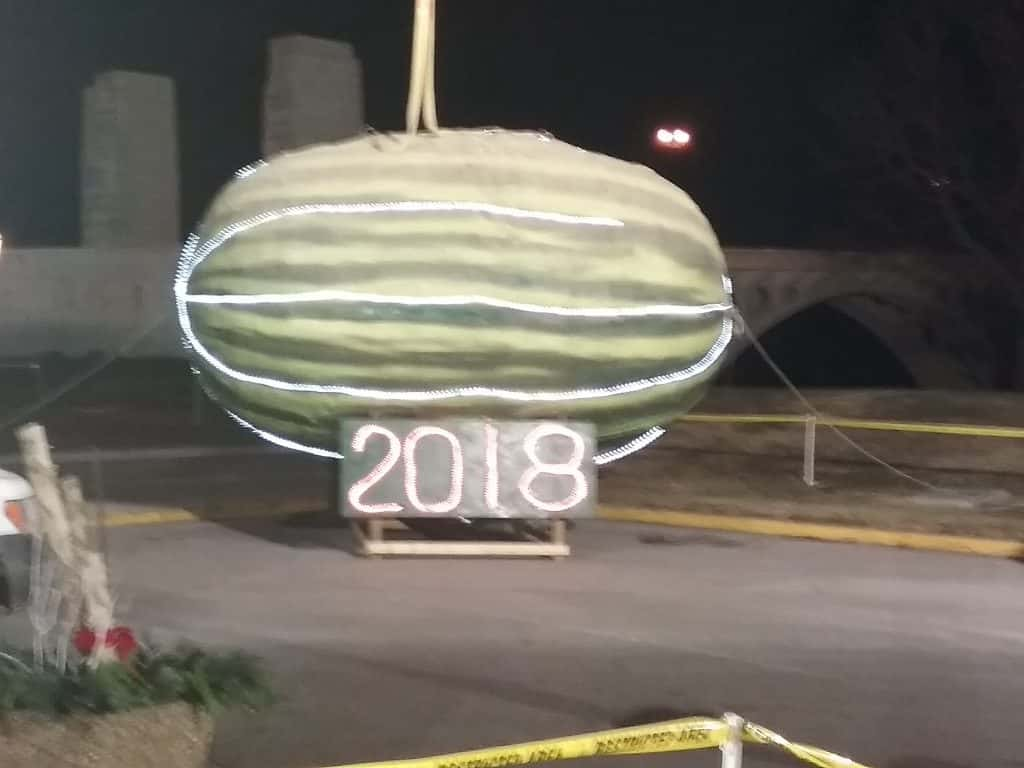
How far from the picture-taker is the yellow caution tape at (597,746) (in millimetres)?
3521

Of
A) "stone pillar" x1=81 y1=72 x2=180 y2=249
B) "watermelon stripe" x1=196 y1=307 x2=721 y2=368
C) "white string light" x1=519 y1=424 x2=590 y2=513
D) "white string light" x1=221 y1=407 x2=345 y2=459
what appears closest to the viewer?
"watermelon stripe" x1=196 y1=307 x2=721 y2=368

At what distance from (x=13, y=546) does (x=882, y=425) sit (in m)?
6.48

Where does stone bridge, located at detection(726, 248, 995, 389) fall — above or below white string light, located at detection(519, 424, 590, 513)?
above

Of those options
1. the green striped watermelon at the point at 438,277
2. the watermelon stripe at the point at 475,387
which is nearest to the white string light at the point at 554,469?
the watermelon stripe at the point at 475,387

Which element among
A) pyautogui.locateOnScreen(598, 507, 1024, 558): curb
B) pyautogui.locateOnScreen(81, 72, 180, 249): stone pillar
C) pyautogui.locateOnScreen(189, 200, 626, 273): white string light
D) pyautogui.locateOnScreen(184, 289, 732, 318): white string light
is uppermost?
pyautogui.locateOnScreen(81, 72, 180, 249): stone pillar

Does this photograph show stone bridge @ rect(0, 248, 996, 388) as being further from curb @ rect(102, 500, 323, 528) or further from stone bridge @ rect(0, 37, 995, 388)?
curb @ rect(102, 500, 323, 528)

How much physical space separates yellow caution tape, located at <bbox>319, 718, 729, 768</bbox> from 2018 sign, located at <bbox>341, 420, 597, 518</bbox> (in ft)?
11.7

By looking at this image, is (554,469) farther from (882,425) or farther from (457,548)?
(882,425)

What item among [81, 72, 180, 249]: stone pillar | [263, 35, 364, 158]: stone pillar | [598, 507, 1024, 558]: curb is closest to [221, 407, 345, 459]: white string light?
[598, 507, 1024, 558]: curb

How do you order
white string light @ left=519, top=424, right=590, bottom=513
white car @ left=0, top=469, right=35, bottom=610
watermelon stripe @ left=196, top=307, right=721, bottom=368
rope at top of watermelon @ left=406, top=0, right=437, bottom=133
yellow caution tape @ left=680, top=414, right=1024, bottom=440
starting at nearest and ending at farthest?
1. rope at top of watermelon @ left=406, top=0, right=437, bottom=133
2. watermelon stripe @ left=196, top=307, right=721, bottom=368
3. white car @ left=0, top=469, right=35, bottom=610
4. white string light @ left=519, top=424, right=590, bottom=513
5. yellow caution tape @ left=680, top=414, right=1024, bottom=440

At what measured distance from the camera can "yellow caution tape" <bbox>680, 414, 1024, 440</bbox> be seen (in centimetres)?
1041

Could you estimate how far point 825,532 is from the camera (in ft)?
31.4

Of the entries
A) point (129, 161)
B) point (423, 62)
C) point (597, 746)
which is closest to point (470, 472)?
point (597, 746)

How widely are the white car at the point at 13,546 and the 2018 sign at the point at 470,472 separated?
1.56m
